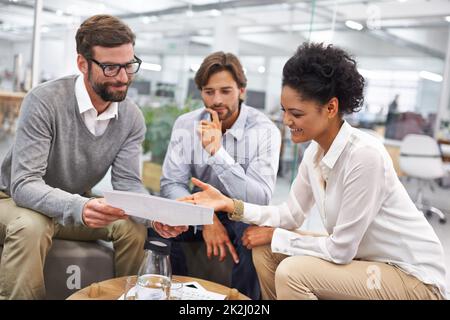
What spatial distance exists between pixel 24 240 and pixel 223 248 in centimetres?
72

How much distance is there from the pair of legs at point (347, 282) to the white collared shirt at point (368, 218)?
28mm

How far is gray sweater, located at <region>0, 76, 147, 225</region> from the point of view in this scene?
1.51m

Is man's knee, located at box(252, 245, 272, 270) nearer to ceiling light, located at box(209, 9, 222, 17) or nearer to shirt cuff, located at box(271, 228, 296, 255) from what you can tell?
shirt cuff, located at box(271, 228, 296, 255)

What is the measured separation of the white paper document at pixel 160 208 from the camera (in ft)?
3.66

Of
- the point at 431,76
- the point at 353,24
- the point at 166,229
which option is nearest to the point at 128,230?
the point at 166,229

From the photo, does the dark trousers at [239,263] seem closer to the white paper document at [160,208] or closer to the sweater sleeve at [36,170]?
the sweater sleeve at [36,170]

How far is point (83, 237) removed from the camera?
178 cm

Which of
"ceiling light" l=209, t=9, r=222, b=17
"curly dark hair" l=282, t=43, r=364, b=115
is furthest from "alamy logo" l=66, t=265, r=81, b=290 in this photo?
"ceiling light" l=209, t=9, r=222, b=17

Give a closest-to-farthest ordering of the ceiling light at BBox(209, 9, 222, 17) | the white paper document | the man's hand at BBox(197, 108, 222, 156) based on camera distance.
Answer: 1. the white paper document
2. the man's hand at BBox(197, 108, 222, 156)
3. the ceiling light at BBox(209, 9, 222, 17)

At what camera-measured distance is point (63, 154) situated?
1667mm

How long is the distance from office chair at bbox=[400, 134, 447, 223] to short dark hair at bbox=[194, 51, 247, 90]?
1734 millimetres

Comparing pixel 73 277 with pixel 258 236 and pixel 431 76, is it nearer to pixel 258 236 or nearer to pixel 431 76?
pixel 258 236

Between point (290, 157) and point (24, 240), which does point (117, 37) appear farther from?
point (290, 157)

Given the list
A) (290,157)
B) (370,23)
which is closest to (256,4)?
(370,23)
